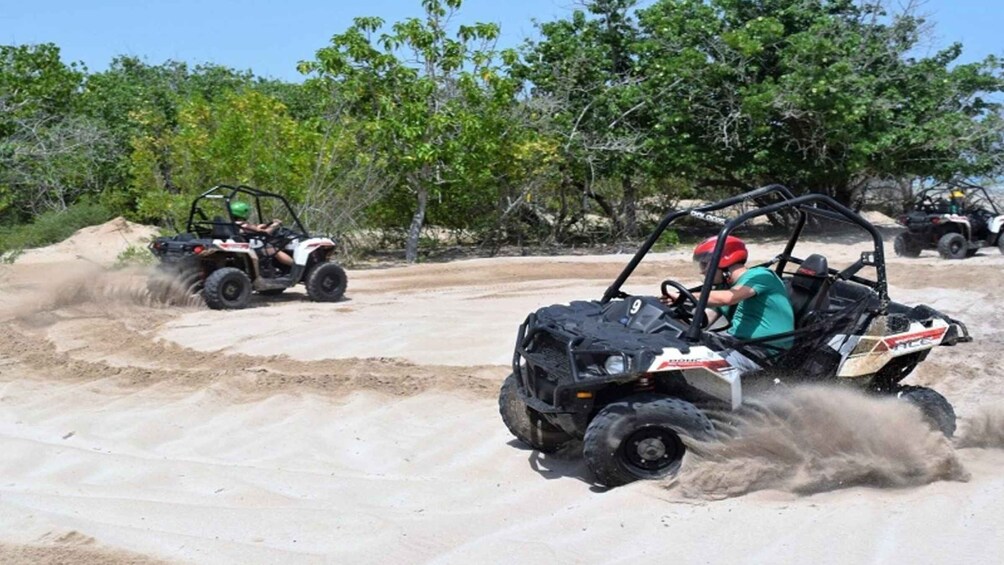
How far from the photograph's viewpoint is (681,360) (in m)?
6.14

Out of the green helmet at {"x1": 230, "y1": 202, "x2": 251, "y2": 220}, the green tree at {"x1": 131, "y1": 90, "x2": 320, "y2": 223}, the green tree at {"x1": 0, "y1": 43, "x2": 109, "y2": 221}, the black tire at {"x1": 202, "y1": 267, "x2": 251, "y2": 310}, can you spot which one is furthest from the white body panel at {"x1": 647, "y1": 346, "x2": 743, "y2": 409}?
the green tree at {"x1": 0, "y1": 43, "x2": 109, "y2": 221}

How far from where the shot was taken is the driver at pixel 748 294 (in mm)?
6613

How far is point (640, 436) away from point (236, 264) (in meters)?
9.38

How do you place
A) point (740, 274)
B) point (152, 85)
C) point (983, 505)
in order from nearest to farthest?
point (983, 505)
point (740, 274)
point (152, 85)

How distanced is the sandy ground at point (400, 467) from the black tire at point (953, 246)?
7608 mm

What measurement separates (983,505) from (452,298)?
973cm

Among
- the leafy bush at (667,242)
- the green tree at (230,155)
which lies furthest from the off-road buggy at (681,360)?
the leafy bush at (667,242)

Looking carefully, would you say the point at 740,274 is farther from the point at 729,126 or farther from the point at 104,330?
the point at 729,126

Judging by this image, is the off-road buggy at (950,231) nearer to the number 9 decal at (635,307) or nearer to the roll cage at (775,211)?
the roll cage at (775,211)

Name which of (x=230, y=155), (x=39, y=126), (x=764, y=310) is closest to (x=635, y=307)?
(x=764, y=310)

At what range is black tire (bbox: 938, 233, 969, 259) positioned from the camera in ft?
61.9

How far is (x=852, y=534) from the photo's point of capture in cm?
524

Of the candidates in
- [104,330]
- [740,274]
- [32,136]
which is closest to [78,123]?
[32,136]

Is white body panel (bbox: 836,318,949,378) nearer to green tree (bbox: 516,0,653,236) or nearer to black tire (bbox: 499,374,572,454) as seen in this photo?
black tire (bbox: 499,374,572,454)
